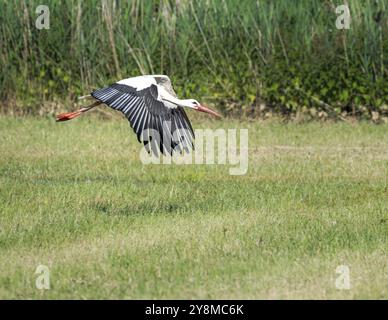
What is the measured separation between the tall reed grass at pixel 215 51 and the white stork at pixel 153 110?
196 inches

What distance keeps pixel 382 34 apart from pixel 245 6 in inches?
65.9

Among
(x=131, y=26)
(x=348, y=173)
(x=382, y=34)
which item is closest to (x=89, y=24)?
(x=131, y=26)

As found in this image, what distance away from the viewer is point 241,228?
8.17m

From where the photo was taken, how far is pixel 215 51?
13.9 m

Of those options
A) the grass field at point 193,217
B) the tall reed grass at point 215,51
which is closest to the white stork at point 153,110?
the grass field at point 193,217

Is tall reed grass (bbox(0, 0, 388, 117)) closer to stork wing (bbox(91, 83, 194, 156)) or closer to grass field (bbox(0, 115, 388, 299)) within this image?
grass field (bbox(0, 115, 388, 299))

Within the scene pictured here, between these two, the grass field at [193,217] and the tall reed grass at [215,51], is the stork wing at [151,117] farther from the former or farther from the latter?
the tall reed grass at [215,51]

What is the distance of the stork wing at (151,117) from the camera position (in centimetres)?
844

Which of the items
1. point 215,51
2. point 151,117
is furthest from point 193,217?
point 215,51

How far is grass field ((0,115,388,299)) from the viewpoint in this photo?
6672 mm

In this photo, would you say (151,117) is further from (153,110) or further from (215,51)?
(215,51)

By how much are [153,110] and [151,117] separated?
0.09 metres

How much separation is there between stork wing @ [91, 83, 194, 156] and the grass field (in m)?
0.55

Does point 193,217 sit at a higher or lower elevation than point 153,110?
lower
